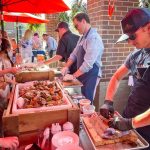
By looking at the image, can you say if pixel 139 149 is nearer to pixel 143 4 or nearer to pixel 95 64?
pixel 95 64

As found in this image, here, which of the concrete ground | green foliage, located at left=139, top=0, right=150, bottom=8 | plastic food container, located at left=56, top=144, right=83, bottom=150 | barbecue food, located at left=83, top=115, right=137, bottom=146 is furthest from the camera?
the concrete ground

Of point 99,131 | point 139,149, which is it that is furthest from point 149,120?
point 99,131

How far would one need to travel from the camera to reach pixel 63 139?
1499 millimetres

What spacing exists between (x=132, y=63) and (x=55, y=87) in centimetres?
89

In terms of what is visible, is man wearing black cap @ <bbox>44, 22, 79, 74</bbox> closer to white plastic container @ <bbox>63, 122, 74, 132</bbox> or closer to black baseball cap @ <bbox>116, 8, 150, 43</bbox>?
black baseball cap @ <bbox>116, 8, 150, 43</bbox>

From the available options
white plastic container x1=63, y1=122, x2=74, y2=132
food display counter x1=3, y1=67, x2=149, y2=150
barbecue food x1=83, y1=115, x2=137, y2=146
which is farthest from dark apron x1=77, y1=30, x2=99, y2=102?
white plastic container x1=63, y1=122, x2=74, y2=132

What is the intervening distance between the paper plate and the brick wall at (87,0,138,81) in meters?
2.62

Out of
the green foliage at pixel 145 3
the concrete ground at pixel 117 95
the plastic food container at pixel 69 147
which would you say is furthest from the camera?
the concrete ground at pixel 117 95

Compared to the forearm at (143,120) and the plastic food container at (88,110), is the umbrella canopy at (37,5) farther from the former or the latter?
the forearm at (143,120)

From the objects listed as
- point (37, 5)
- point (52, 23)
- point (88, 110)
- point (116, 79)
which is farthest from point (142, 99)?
point (52, 23)

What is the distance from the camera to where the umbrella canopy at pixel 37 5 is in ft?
13.7

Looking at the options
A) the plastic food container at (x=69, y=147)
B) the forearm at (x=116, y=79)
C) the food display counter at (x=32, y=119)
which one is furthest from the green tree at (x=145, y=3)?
the plastic food container at (x=69, y=147)

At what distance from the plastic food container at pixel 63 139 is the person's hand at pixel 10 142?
0.28 meters

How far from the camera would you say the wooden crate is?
1.55 metres
